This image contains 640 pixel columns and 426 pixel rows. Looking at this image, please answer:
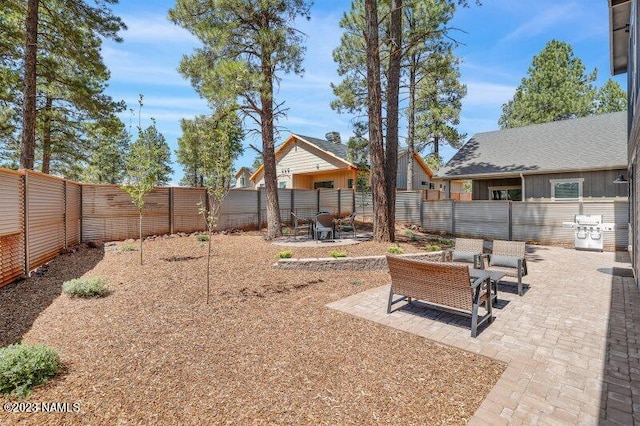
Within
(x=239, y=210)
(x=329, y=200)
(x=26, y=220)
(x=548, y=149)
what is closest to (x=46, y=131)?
(x=239, y=210)

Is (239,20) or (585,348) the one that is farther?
(239,20)

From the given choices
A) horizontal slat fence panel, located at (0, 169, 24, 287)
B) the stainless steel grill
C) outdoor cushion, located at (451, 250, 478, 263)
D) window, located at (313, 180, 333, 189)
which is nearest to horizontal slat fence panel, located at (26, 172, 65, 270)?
horizontal slat fence panel, located at (0, 169, 24, 287)

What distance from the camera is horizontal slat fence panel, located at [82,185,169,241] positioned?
36.0 ft

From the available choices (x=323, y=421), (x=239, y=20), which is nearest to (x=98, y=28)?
(x=239, y=20)

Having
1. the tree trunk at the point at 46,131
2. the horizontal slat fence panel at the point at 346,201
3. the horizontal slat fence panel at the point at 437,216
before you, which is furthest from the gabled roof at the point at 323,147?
the tree trunk at the point at 46,131

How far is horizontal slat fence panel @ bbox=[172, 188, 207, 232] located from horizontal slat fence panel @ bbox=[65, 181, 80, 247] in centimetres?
325

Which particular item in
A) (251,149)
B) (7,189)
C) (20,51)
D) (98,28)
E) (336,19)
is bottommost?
(7,189)

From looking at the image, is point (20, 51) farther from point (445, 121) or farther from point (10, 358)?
point (445, 121)

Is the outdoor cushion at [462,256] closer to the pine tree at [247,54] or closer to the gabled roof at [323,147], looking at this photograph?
the pine tree at [247,54]

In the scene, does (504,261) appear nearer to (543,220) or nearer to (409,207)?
(543,220)

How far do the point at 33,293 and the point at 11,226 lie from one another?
1.46 m

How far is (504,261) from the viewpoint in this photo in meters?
6.37

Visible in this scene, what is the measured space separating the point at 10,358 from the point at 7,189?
4594 mm

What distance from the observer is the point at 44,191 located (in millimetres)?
7566
